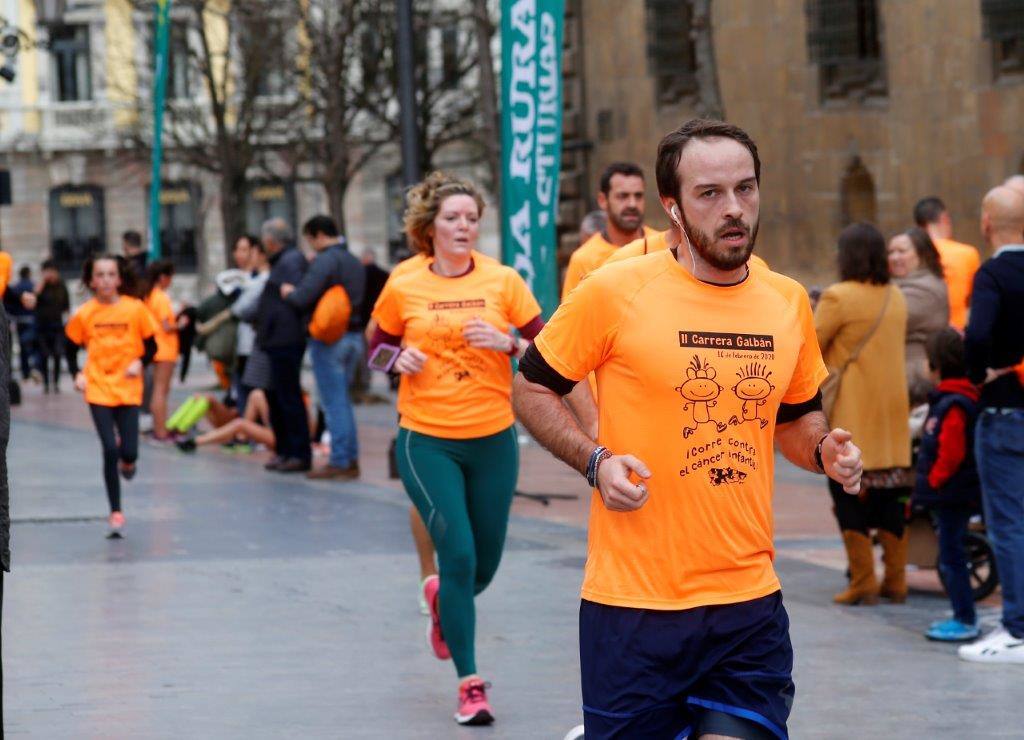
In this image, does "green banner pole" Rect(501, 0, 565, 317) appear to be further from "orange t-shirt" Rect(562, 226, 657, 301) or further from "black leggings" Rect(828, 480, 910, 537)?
"black leggings" Rect(828, 480, 910, 537)


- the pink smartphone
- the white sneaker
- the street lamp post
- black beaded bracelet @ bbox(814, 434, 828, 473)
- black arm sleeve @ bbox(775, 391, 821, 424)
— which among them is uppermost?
the street lamp post

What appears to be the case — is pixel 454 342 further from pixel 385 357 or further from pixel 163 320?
pixel 163 320

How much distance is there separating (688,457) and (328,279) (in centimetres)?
1177

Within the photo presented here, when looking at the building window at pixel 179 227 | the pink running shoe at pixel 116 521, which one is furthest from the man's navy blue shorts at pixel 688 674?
the building window at pixel 179 227

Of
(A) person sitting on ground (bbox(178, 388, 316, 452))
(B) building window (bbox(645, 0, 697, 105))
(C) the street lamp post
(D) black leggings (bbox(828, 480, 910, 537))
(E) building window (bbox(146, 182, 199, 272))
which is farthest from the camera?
(E) building window (bbox(146, 182, 199, 272))

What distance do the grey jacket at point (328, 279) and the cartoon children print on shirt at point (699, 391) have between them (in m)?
11.6

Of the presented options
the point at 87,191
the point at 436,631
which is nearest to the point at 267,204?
the point at 87,191

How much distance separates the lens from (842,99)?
20234 mm

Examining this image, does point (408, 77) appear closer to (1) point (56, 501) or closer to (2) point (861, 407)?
(1) point (56, 501)

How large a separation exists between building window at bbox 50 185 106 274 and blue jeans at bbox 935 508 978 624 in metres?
→ 52.1

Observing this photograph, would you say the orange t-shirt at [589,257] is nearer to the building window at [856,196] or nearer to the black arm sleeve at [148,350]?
the black arm sleeve at [148,350]

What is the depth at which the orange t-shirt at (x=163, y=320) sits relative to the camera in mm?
18984

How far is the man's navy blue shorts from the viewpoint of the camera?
4.40 meters

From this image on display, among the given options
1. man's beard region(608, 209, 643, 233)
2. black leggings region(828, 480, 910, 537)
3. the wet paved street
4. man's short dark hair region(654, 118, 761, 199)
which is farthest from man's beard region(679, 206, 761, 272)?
black leggings region(828, 480, 910, 537)
